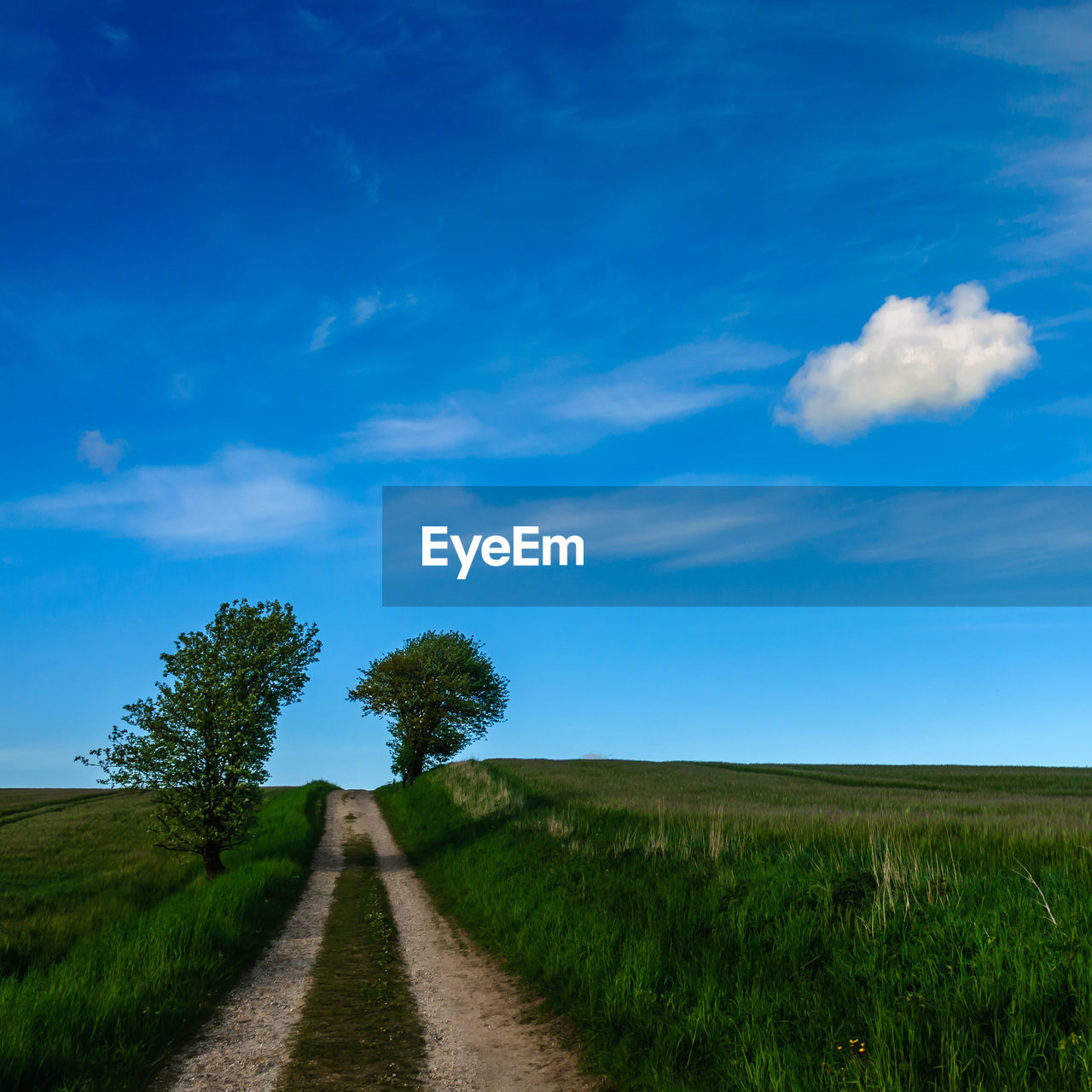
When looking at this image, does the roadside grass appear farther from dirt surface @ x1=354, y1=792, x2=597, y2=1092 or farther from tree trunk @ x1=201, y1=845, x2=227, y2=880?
tree trunk @ x1=201, y1=845, x2=227, y2=880

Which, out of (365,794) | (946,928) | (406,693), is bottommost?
(365,794)

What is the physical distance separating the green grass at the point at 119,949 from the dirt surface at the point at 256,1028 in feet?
1.11

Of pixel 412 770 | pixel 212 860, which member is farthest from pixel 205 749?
pixel 412 770

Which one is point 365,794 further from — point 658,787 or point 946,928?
point 946,928

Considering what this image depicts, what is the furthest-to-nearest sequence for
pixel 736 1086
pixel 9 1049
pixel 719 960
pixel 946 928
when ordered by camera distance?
pixel 719 960
pixel 946 928
pixel 9 1049
pixel 736 1086

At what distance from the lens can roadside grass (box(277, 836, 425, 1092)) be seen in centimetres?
810

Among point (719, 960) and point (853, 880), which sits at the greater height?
point (853, 880)

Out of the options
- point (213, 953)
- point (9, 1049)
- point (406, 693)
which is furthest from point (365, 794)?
point (9, 1049)

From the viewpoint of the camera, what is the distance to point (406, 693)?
153ft

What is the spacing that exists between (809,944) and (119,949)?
420 inches

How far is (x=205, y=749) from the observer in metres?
24.3

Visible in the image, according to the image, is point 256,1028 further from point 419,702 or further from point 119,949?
point 419,702

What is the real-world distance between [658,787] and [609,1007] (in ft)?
99.5

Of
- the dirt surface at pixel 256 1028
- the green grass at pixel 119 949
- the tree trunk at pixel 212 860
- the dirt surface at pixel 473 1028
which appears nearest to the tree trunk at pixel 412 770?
the green grass at pixel 119 949
